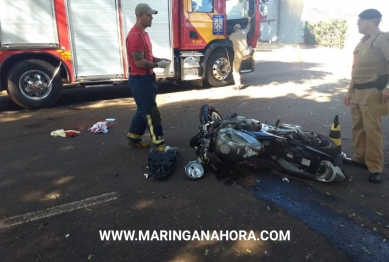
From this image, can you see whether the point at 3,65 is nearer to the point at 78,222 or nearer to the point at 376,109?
the point at 78,222

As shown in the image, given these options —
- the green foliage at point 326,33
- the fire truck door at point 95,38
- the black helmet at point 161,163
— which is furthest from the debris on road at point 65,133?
the green foliage at point 326,33

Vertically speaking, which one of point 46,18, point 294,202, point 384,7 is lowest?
point 294,202

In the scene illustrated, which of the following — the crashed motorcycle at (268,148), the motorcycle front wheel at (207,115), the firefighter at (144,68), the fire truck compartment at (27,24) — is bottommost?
the crashed motorcycle at (268,148)

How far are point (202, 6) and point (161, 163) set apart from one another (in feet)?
21.0

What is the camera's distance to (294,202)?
3541 millimetres

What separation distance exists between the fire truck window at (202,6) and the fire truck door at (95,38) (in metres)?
2.19

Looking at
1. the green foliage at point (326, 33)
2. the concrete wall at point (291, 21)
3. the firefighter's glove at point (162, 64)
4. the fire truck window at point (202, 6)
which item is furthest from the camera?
the concrete wall at point (291, 21)

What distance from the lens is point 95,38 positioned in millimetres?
8086

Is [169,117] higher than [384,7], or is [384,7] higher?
[384,7]

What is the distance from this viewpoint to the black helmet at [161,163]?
4109 millimetres

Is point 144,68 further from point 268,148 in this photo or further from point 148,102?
point 268,148

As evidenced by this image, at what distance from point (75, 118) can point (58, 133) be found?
1.17 metres

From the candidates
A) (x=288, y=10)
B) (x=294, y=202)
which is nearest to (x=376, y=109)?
(x=294, y=202)

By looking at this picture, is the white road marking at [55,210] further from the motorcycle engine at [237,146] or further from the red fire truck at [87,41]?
the red fire truck at [87,41]
